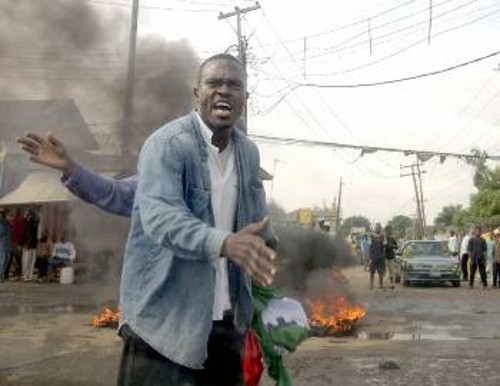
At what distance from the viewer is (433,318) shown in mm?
12477

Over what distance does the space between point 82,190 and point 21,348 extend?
637cm

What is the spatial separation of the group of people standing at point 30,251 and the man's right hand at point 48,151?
15647 mm

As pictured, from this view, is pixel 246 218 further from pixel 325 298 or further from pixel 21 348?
pixel 325 298

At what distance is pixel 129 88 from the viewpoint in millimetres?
18359

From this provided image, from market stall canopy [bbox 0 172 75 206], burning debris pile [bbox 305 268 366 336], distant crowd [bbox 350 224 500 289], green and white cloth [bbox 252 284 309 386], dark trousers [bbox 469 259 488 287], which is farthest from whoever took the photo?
dark trousers [bbox 469 259 488 287]

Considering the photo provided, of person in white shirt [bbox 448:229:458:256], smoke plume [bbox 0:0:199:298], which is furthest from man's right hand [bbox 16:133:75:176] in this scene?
person in white shirt [bbox 448:229:458:256]

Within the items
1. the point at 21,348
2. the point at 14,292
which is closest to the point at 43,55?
the point at 14,292

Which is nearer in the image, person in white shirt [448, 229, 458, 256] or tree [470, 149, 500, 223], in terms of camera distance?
person in white shirt [448, 229, 458, 256]

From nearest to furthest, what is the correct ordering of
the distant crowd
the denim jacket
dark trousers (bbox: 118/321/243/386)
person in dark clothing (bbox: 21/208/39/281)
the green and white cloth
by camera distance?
the denim jacket < dark trousers (bbox: 118/321/243/386) < the green and white cloth < person in dark clothing (bbox: 21/208/39/281) < the distant crowd

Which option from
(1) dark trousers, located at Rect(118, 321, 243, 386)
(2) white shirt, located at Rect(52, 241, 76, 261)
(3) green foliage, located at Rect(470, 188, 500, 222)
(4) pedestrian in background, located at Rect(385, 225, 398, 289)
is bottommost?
(1) dark trousers, located at Rect(118, 321, 243, 386)

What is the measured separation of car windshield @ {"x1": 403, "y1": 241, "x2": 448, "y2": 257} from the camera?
835 inches

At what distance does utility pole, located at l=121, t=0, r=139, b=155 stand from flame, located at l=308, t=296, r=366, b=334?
345 inches

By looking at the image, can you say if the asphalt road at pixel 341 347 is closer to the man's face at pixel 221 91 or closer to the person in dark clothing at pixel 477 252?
the man's face at pixel 221 91

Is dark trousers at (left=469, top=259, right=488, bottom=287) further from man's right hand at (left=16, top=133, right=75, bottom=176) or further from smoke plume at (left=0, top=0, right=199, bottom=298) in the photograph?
man's right hand at (left=16, top=133, right=75, bottom=176)
